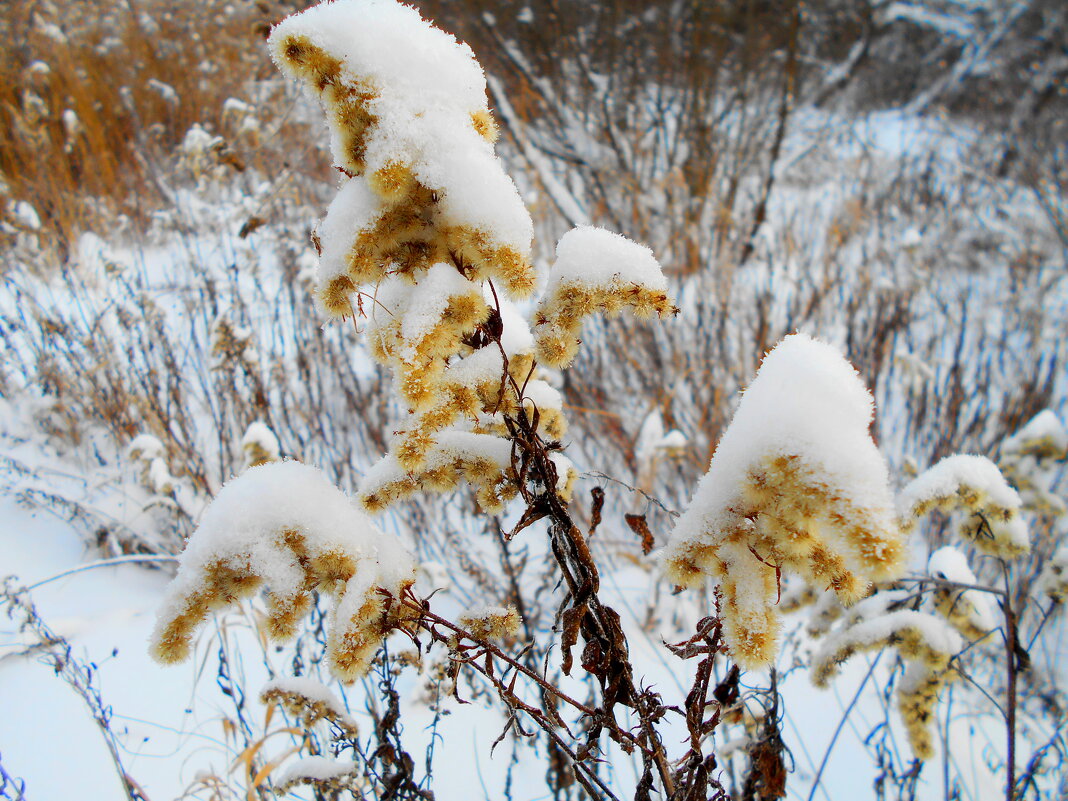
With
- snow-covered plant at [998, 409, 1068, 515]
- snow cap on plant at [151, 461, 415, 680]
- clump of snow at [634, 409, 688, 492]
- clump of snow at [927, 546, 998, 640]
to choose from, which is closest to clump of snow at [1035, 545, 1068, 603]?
clump of snow at [927, 546, 998, 640]

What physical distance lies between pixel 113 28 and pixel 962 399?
348 inches

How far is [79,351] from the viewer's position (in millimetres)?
3037

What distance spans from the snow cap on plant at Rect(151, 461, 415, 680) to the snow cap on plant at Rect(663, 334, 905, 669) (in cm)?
36

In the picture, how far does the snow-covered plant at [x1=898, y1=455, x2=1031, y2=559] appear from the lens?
1110mm

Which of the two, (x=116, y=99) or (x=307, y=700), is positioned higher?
(x=116, y=99)

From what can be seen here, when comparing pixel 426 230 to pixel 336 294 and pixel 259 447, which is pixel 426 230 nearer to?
pixel 336 294

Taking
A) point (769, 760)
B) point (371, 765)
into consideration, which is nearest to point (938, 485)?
point (769, 760)

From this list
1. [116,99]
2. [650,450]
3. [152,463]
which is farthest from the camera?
[116,99]

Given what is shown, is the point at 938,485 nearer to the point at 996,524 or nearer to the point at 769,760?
the point at 996,524

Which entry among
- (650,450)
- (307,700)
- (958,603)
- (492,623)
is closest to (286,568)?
(492,623)

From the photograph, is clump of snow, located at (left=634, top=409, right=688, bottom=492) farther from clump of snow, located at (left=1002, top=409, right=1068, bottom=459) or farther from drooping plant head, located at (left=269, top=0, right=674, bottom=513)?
drooping plant head, located at (left=269, top=0, right=674, bottom=513)

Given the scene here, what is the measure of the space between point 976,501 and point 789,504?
782 millimetres

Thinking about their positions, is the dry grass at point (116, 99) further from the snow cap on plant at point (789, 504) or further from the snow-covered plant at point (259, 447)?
the snow cap on plant at point (789, 504)

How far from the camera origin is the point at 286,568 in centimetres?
72
